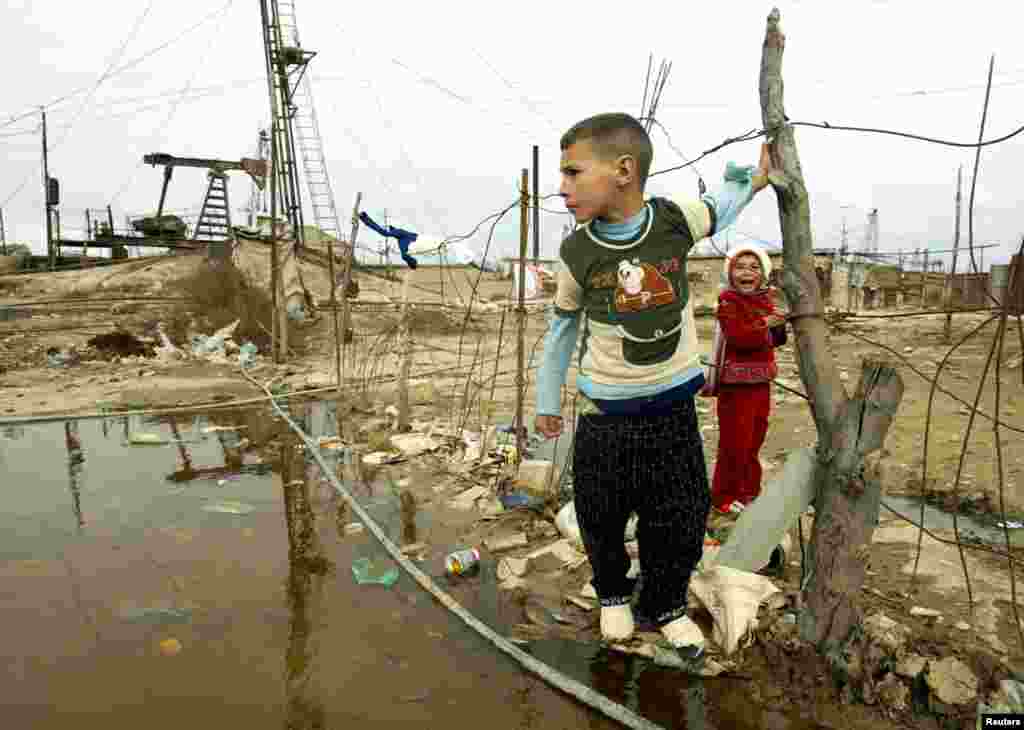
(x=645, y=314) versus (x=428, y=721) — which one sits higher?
(x=645, y=314)

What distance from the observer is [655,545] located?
1.82m

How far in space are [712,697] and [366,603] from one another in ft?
3.93

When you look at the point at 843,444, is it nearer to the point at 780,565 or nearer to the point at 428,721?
the point at 780,565

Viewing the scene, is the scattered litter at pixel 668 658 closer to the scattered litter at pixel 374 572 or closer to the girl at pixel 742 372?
the scattered litter at pixel 374 572

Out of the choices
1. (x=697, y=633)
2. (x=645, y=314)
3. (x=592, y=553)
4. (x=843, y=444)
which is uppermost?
(x=645, y=314)

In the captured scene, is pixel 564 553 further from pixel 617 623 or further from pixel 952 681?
pixel 952 681

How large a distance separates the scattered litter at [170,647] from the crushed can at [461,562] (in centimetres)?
96

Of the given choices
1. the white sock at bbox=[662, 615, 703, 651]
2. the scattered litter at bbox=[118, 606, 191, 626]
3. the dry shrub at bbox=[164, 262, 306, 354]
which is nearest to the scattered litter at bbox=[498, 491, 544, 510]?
the white sock at bbox=[662, 615, 703, 651]

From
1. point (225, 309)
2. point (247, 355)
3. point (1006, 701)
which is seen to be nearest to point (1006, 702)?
point (1006, 701)

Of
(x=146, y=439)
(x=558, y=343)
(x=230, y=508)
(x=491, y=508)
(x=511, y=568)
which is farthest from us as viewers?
(x=146, y=439)

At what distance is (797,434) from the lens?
4.56m

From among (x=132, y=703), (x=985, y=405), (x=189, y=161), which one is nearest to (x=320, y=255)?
(x=189, y=161)

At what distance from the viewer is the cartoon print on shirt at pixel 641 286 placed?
5.42 ft

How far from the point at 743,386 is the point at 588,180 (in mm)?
1575
